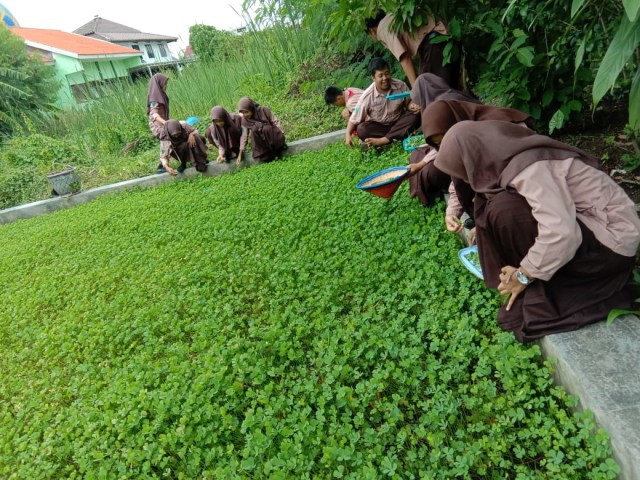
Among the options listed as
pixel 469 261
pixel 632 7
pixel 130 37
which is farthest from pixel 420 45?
pixel 130 37

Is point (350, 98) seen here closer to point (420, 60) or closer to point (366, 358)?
point (420, 60)

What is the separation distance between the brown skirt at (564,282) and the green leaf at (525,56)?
6.02 feet

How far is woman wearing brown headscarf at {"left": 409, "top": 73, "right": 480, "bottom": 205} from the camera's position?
11.7ft

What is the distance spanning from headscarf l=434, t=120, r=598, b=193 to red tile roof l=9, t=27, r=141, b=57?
27590 mm

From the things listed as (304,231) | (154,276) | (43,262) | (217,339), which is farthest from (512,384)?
(43,262)

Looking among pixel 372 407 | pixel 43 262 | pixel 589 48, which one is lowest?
pixel 372 407

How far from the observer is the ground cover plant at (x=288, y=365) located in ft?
6.27

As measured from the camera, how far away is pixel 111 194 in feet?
26.3

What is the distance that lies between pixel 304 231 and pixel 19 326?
273 centimetres

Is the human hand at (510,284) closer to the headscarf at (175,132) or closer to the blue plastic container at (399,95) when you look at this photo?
the blue plastic container at (399,95)

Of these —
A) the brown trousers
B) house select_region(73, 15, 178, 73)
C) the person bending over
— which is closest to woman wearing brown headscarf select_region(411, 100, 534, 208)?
the brown trousers

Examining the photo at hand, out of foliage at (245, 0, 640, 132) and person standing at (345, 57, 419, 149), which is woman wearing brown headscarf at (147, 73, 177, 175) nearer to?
person standing at (345, 57, 419, 149)

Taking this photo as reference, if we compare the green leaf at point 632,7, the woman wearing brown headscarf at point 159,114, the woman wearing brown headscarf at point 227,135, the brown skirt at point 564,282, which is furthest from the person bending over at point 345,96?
the green leaf at point 632,7

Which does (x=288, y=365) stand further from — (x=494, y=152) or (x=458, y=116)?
(x=458, y=116)
